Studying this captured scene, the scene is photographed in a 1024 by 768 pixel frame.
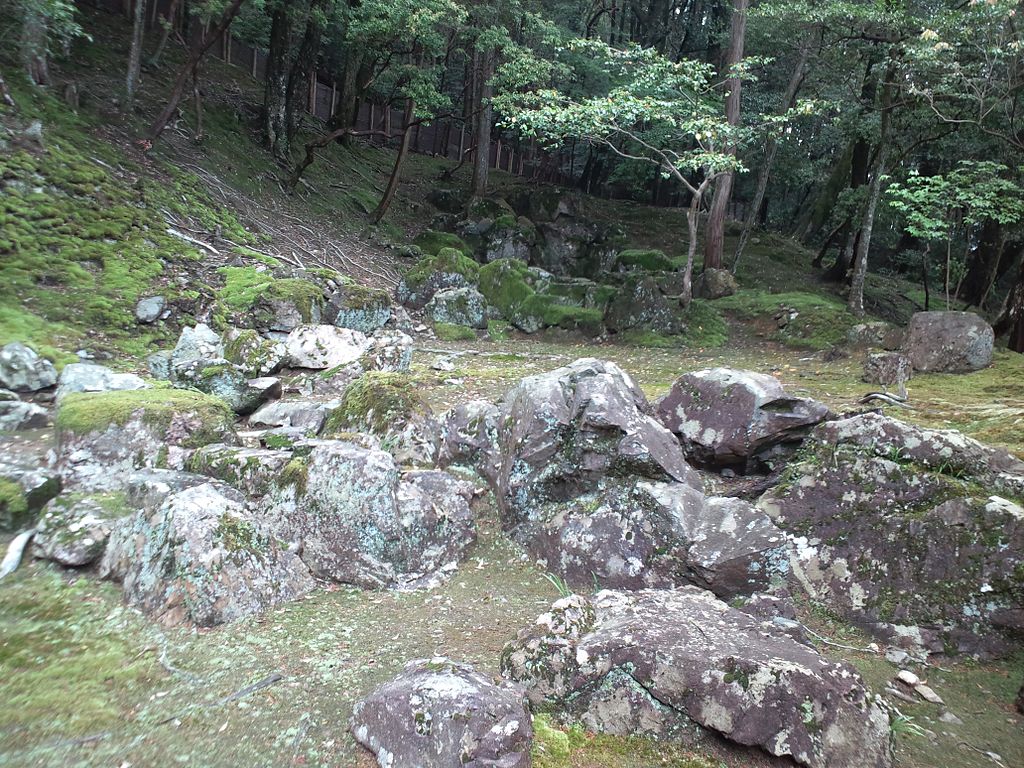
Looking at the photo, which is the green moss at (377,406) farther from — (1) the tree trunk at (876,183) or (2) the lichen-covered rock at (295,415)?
(1) the tree trunk at (876,183)

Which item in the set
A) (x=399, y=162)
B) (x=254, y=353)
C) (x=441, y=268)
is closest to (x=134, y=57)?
(x=399, y=162)

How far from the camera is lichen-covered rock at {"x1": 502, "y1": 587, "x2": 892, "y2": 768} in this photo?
285 centimetres

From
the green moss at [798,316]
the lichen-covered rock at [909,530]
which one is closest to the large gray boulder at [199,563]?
the lichen-covered rock at [909,530]

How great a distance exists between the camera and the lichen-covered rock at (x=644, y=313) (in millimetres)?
13430

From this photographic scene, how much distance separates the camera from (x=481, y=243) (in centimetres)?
2120

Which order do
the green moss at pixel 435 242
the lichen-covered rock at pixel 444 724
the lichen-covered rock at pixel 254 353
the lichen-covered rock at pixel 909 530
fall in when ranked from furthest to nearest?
the green moss at pixel 435 242 < the lichen-covered rock at pixel 254 353 < the lichen-covered rock at pixel 909 530 < the lichen-covered rock at pixel 444 724

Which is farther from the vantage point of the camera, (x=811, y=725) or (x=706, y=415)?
(x=706, y=415)

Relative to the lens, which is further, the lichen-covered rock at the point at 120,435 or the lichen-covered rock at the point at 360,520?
the lichen-covered rock at the point at 120,435

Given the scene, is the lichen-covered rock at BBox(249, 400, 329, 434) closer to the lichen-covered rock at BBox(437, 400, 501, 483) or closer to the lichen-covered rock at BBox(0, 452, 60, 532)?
the lichen-covered rock at BBox(437, 400, 501, 483)

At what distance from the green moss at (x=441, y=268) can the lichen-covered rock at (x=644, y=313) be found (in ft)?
11.0

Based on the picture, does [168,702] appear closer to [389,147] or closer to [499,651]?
[499,651]

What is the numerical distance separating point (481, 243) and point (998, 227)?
13914 mm

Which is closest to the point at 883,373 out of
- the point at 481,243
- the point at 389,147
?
the point at 481,243

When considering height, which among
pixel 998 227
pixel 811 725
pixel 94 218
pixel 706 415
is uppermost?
pixel 998 227
